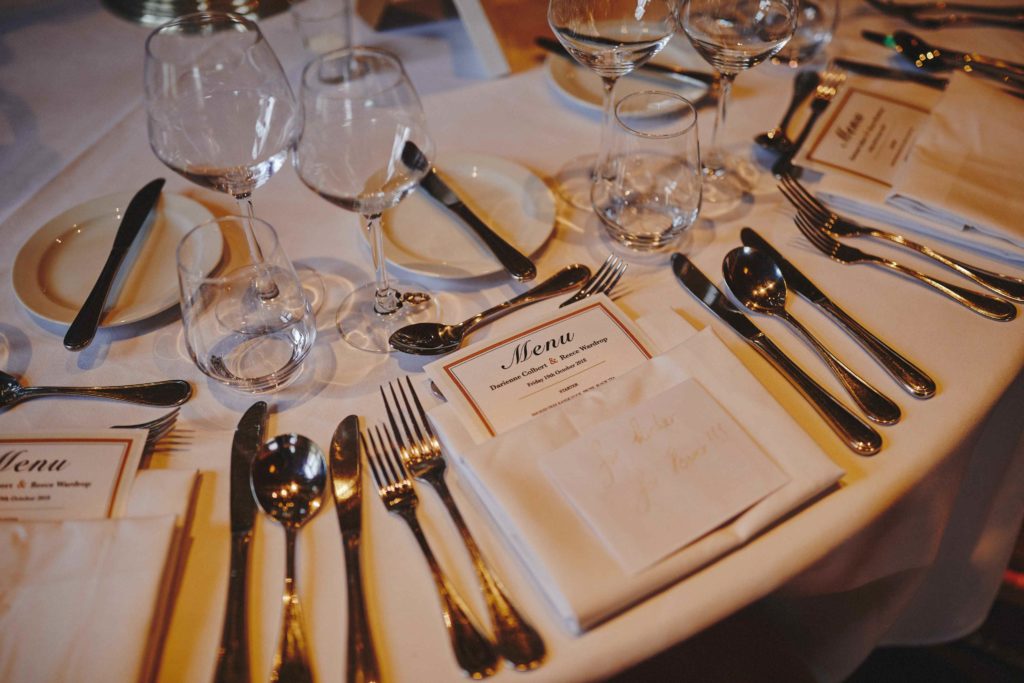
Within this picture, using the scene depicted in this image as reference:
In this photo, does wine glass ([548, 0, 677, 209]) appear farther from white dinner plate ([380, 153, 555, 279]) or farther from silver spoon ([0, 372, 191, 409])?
silver spoon ([0, 372, 191, 409])

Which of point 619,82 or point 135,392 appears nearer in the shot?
point 135,392

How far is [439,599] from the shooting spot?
0.62 metres

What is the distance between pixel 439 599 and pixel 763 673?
51cm

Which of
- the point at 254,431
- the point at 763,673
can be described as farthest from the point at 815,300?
the point at 254,431

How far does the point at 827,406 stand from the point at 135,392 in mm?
757

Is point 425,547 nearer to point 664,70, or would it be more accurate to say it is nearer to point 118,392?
point 118,392

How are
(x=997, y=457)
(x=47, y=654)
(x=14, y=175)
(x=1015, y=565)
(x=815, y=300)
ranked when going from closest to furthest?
1. (x=47, y=654)
2. (x=815, y=300)
3. (x=997, y=457)
4. (x=14, y=175)
5. (x=1015, y=565)

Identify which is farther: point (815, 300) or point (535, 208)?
point (535, 208)

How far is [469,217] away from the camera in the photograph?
3.18ft

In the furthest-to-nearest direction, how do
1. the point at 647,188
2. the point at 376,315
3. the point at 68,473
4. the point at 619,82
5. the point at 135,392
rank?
the point at 619,82, the point at 647,188, the point at 376,315, the point at 135,392, the point at 68,473

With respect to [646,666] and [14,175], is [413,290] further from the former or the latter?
[14,175]

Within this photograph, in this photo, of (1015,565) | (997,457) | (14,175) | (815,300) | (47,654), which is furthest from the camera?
(1015,565)

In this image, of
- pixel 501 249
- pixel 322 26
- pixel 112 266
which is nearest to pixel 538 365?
pixel 501 249

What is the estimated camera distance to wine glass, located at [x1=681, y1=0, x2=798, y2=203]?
96 centimetres
